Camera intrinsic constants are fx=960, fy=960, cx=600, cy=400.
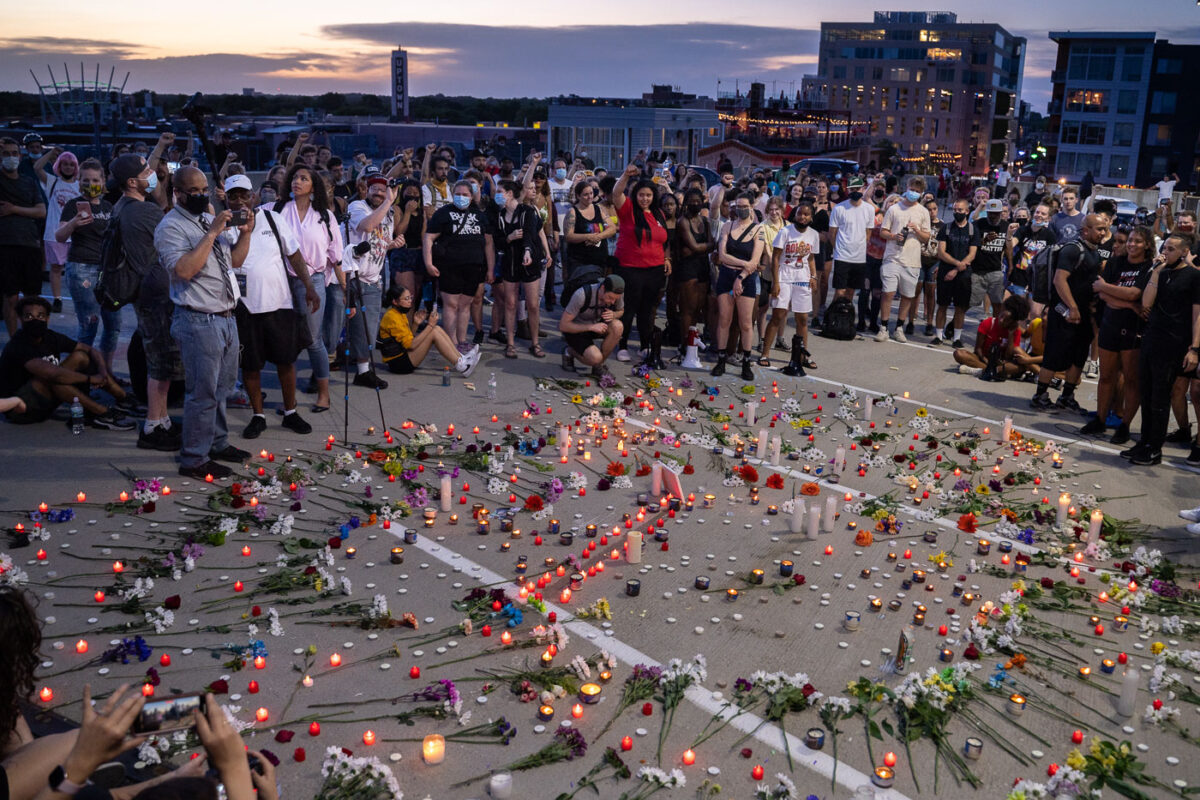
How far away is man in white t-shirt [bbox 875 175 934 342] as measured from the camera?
1310 cm

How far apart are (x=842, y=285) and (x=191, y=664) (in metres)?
10.4

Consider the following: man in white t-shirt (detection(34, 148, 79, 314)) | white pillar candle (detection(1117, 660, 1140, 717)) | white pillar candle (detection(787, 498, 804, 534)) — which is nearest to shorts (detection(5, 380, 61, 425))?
man in white t-shirt (detection(34, 148, 79, 314))

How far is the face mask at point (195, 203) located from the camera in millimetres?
6898

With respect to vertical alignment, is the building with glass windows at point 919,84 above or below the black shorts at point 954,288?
above

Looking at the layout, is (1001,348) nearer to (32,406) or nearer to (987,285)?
(987,285)

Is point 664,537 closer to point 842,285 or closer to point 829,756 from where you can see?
point 829,756

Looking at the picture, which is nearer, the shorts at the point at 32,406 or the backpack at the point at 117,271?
the backpack at the point at 117,271

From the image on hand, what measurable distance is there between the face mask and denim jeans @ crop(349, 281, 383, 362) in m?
2.83

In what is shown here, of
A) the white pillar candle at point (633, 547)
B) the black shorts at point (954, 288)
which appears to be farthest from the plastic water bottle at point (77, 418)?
the black shorts at point (954, 288)

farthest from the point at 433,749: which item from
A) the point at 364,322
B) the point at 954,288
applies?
the point at 954,288

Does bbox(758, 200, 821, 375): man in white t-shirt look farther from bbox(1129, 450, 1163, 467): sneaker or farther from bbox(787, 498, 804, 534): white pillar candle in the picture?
bbox(787, 498, 804, 534): white pillar candle

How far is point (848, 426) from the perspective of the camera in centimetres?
953

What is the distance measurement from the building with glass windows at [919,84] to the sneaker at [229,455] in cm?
13387

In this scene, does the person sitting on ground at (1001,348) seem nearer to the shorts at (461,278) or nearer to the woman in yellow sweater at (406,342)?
the shorts at (461,278)
